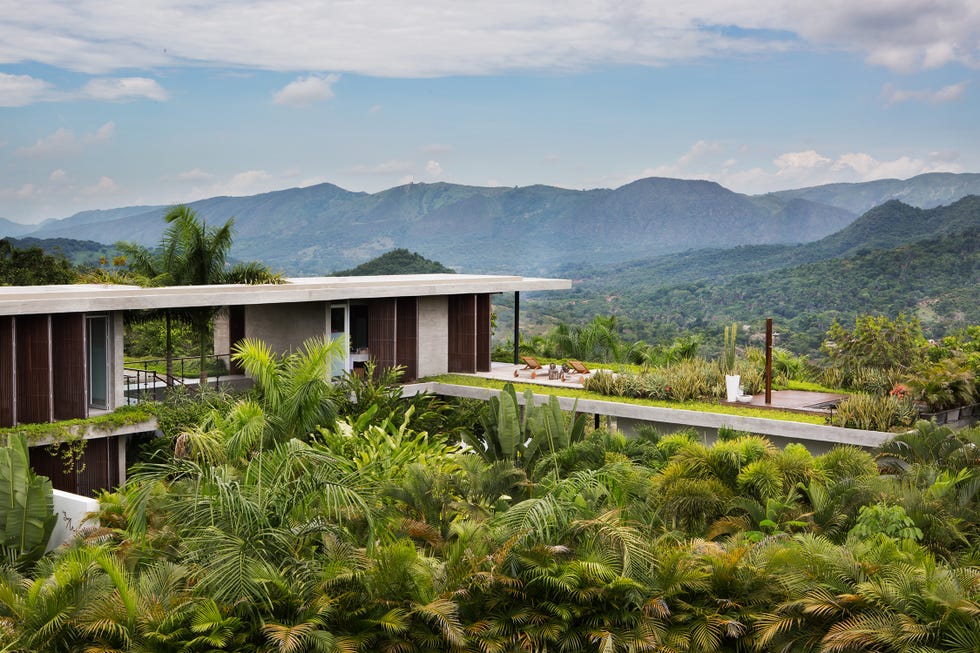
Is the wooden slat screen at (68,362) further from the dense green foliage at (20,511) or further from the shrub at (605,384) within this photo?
the shrub at (605,384)

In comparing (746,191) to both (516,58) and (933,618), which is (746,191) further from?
(933,618)

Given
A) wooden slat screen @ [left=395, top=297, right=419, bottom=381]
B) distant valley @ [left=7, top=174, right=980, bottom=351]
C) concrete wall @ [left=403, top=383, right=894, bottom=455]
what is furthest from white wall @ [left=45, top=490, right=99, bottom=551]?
distant valley @ [left=7, top=174, right=980, bottom=351]

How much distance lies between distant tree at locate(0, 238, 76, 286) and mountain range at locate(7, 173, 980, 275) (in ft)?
285

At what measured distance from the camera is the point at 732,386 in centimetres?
1872

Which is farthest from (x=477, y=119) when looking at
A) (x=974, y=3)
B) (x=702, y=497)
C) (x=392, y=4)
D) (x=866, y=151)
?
(x=702, y=497)

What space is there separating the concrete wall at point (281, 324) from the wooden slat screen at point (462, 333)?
3.55 meters

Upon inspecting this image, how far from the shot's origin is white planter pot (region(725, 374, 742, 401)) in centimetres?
1862


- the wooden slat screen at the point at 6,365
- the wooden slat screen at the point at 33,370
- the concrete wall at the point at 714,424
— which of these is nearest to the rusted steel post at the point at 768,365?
the concrete wall at the point at 714,424

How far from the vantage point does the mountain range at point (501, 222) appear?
121 meters

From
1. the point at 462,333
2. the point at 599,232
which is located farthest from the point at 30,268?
the point at 599,232

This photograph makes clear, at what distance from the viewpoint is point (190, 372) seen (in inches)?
821

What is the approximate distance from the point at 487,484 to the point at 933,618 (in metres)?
5.01

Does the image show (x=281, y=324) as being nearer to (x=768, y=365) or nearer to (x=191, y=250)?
(x=191, y=250)

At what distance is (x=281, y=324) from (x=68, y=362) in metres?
5.87
